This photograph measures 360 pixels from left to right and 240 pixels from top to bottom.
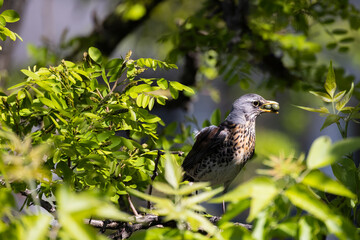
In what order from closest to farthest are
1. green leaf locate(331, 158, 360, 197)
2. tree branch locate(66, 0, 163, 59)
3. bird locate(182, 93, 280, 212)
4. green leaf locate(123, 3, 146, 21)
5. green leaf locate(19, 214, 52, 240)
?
green leaf locate(19, 214, 52, 240)
green leaf locate(331, 158, 360, 197)
bird locate(182, 93, 280, 212)
green leaf locate(123, 3, 146, 21)
tree branch locate(66, 0, 163, 59)

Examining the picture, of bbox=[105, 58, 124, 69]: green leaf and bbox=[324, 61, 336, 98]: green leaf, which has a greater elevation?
bbox=[105, 58, 124, 69]: green leaf

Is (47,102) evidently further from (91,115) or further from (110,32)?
(110,32)

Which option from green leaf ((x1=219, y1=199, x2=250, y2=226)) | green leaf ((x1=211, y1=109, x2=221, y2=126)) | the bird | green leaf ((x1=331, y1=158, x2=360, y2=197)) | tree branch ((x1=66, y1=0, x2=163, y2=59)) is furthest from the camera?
tree branch ((x1=66, y1=0, x2=163, y2=59))

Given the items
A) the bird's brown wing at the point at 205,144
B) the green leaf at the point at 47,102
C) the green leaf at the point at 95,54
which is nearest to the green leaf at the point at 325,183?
the green leaf at the point at 47,102

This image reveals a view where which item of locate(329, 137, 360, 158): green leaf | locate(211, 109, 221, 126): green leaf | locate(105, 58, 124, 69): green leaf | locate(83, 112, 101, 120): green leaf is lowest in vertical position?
locate(211, 109, 221, 126): green leaf

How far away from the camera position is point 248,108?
210cm

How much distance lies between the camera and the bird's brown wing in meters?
1.94

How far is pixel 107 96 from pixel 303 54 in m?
2.14

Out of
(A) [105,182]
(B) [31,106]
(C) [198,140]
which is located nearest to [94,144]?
(A) [105,182]

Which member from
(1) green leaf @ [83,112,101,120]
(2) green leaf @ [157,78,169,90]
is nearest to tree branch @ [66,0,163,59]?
(2) green leaf @ [157,78,169,90]

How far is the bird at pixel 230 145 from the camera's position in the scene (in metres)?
2.04

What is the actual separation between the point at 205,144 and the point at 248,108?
0.28 metres

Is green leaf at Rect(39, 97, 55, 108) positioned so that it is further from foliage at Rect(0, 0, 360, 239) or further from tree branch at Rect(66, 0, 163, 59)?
tree branch at Rect(66, 0, 163, 59)

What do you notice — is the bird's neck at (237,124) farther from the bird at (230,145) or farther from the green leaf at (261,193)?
the green leaf at (261,193)
